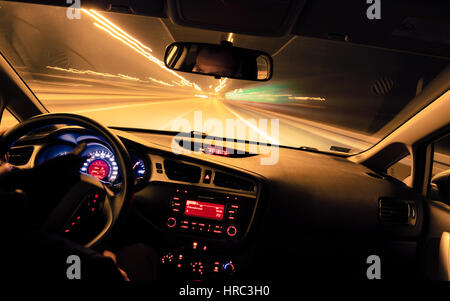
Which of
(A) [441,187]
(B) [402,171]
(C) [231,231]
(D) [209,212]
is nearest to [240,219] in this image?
(C) [231,231]

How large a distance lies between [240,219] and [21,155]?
2.08 m

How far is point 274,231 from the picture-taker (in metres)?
3.18

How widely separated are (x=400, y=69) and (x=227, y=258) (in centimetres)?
1402

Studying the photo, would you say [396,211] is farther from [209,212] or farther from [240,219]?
[209,212]

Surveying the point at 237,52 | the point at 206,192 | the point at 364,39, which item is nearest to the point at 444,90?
the point at 364,39

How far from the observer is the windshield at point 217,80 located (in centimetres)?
1190

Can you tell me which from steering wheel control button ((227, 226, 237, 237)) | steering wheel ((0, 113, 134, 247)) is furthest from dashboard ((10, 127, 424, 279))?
steering wheel ((0, 113, 134, 247))

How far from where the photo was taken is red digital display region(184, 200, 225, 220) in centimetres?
310

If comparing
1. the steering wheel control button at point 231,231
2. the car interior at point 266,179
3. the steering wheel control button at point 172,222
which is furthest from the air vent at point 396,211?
the steering wheel control button at point 172,222

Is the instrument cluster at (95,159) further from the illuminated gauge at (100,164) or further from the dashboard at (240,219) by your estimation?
the dashboard at (240,219)

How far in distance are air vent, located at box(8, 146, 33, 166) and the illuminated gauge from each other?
48cm

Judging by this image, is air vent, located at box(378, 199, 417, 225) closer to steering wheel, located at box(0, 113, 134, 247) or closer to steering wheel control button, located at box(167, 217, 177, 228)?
steering wheel control button, located at box(167, 217, 177, 228)

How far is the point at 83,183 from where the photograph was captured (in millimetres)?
2242

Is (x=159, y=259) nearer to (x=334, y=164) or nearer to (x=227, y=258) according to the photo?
(x=227, y=258)
